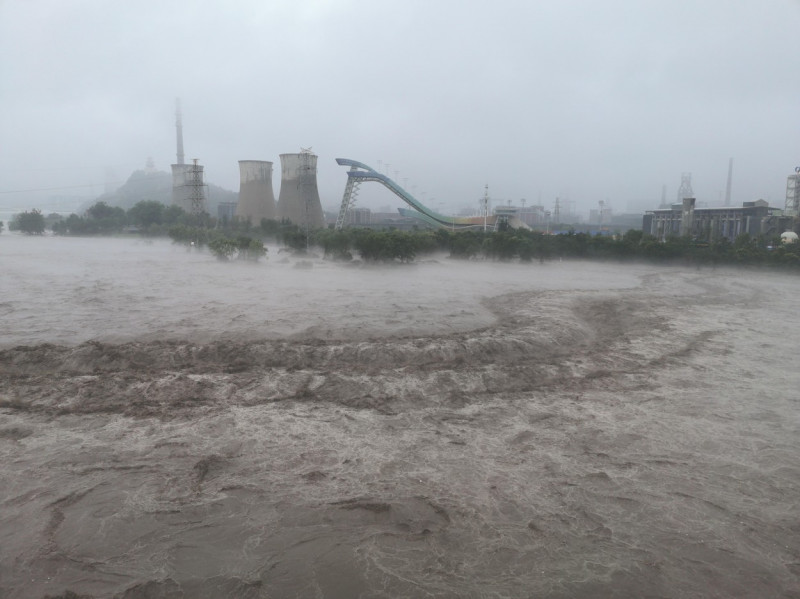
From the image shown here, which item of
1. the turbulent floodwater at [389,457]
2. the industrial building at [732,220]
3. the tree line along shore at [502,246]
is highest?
the industrial building at [732,220]

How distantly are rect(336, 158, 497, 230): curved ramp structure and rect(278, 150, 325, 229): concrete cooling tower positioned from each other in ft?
6.94

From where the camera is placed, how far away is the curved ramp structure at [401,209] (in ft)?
128

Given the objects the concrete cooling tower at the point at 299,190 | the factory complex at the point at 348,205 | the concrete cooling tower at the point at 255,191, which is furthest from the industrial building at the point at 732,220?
the concrete cooling tower at the point at 255,191

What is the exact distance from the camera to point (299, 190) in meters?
34.2

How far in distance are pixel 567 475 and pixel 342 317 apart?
19.0 ft

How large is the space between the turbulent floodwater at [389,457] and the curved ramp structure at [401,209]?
91.8 ft

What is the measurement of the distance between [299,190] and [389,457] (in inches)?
1236

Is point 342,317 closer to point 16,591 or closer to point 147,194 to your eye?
point 16,591

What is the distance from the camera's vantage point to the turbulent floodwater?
3.20 metres

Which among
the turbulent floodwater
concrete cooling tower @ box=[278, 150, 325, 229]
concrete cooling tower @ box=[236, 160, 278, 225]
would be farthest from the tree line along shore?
the turbulent floodwater

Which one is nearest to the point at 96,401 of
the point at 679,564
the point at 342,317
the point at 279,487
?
the point at 279,487

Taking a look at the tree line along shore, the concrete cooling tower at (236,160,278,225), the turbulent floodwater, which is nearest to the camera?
the turbulent floodwater

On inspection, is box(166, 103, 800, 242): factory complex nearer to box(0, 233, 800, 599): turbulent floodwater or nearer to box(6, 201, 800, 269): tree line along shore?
box(6, 201, 800, 269): tree line along shore

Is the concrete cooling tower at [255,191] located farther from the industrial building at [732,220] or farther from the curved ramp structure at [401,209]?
the industrial building at [732,220]
